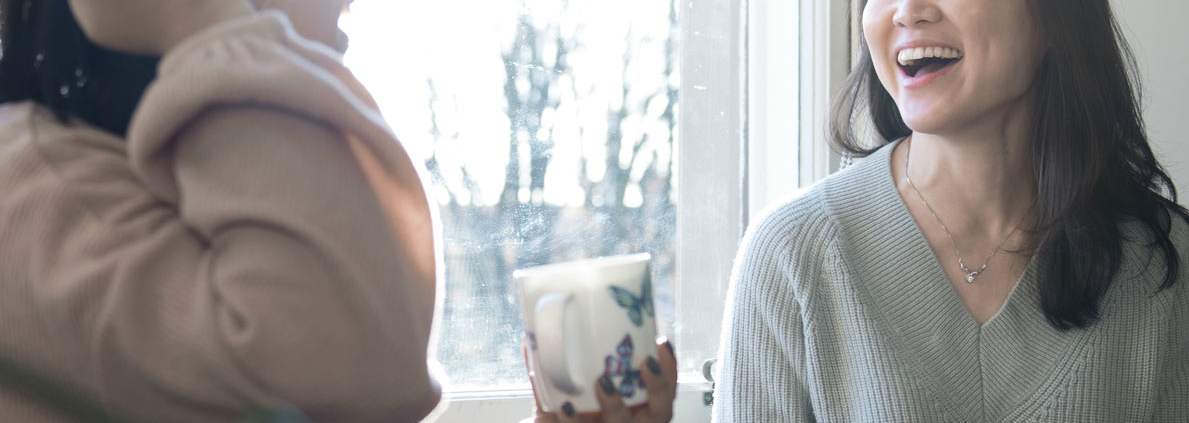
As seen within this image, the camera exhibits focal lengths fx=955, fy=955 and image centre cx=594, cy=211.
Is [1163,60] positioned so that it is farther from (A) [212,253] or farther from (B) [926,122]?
(A) [212,253]

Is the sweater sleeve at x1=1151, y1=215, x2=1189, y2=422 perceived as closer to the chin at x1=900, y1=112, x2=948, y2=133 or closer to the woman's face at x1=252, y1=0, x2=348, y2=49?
the chin at x1=900, y1=112, x2=948, y2=133

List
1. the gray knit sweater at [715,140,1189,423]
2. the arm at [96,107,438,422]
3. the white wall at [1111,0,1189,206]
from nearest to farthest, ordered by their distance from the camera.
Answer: the arm at [96,107,438,422]
the gray knit sweater at [715,140,1189,423]
the white wall at [1111,0,1189,206]

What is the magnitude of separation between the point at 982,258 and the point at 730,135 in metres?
0.48

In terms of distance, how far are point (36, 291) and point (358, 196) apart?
160mm

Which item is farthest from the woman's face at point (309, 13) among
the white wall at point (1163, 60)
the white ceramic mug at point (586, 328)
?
the white wall at point (1163, 60)

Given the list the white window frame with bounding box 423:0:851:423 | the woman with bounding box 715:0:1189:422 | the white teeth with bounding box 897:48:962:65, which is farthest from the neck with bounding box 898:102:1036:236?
the white window frame with bounding box 423:0:851:423

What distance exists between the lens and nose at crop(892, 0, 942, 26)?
43.0 inches

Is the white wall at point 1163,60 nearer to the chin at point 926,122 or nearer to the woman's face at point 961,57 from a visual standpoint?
the woman's face at point 961,57

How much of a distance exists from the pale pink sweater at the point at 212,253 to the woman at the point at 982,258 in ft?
2.25

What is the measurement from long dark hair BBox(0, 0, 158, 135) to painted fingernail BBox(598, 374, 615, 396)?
0.33 metres

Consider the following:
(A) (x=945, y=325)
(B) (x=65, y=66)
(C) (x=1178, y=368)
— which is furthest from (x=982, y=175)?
(B) (x=65, y=66)

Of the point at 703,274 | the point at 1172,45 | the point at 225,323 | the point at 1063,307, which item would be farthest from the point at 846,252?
the point at 225,323

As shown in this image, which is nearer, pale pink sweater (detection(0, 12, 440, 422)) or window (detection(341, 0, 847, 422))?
pale pink sweater (detection(0, 12, 440, 422))

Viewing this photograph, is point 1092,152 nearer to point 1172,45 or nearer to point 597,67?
point 1172,45
